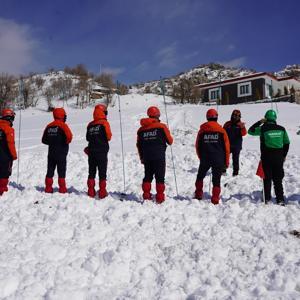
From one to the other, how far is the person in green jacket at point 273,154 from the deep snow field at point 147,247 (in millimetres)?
480

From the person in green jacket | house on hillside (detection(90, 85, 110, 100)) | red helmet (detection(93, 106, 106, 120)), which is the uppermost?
house on hillside (detection(90, 85, 110, 100))

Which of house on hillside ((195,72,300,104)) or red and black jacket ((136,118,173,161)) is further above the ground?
house on hillside ((195,72,300,104))

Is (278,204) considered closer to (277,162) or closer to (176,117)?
(277,162)

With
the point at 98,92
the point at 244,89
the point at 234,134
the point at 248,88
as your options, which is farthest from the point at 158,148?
the point at 98,92

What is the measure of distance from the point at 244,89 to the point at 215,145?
4022 cm

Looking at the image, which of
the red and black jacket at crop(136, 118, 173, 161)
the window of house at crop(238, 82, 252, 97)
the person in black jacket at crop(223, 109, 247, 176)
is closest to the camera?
the red and black jacket at crop(136, 118, 173, 161)

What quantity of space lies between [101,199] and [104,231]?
1746mm

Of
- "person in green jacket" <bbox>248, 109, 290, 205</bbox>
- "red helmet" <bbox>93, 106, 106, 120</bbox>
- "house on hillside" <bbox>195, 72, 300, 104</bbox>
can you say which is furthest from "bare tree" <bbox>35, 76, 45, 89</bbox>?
"person in green jacket" <bbox>248, 109, 290, 205</bbox>

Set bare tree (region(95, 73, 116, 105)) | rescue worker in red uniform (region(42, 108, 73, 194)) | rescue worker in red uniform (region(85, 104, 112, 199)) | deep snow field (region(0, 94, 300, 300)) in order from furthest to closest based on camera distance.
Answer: bare tree (region(95, 73, 116, 105)) → rescue worker in red uniform (region(42, 108, 73, 194)) → rescue worker in red uniform (region(85, 104, 112, 199)) → deep snow field (region(0, 94, 300, 300))

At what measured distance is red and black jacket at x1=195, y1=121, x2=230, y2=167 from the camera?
799cm

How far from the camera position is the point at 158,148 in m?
8.04

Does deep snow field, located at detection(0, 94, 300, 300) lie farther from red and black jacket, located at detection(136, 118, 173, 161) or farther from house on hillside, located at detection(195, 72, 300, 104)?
house on hillside, located at detection(195, 72, 300, 104)

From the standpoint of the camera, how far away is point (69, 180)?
1174 cm

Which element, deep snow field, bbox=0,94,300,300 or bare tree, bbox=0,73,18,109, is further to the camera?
bare tree, bbox=0,73,18,109
